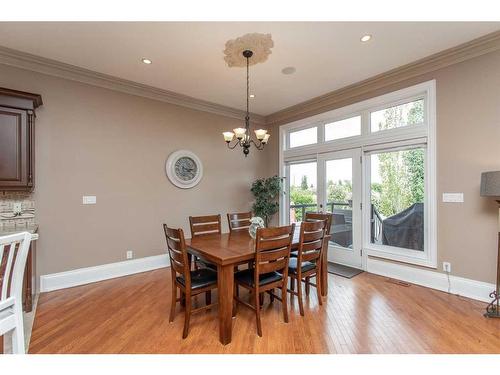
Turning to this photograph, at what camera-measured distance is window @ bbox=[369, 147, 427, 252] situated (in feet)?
10.7

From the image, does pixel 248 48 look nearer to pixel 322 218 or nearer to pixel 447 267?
pixel 322 218

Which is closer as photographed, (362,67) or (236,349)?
(236,349)

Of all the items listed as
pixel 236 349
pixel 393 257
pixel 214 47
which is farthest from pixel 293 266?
pixel 214 47

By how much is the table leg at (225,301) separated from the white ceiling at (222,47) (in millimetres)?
2358

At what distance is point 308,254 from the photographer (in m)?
2.45

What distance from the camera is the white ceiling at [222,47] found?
2387 mm

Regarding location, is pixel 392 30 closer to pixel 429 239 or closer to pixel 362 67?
pixel 362 67

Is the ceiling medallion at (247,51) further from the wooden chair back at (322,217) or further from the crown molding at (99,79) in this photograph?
the crown molding at (99,79)

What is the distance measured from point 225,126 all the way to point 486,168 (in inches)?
154

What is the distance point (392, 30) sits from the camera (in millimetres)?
2443

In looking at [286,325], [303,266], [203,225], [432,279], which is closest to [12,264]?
[203,225]

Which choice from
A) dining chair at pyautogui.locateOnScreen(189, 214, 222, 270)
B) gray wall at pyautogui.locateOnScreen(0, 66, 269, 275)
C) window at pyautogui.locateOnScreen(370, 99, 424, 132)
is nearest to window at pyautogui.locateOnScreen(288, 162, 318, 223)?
window at pyautogui.locateOnScreen(370, 99, 424, 132)

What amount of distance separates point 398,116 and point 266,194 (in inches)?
105

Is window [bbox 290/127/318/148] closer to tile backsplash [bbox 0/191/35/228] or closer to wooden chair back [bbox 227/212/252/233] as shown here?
wooden chair back [bbox 227/212/252/233]
